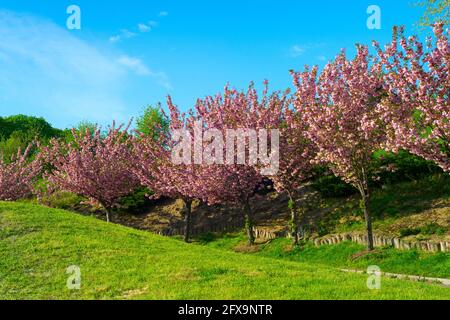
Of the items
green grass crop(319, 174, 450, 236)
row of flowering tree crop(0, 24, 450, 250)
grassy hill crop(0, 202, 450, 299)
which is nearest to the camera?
grassy hill crop(0, 202, 450, 299)

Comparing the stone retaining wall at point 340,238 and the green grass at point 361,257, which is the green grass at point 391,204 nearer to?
the stone retaining wall at point 340,238

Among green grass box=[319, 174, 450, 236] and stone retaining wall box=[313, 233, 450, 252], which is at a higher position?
green grass box=[319, 174, 450, 236]

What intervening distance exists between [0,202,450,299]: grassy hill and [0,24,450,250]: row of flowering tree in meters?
7.67

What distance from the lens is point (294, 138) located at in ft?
90.1

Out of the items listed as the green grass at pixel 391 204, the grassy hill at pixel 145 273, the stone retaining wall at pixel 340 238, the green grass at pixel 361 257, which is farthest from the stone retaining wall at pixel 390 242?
the grassy hill at pixel 145 273

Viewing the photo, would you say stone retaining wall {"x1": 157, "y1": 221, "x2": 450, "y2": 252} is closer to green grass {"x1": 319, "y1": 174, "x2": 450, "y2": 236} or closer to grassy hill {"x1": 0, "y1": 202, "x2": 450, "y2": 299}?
green grass {"x1": 319, "y1": 174, "x2": 450, "y2": 236}

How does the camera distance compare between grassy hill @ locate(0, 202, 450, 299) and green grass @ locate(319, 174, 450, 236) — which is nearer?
grassy hill @ locate(0, 202, 450, 299)

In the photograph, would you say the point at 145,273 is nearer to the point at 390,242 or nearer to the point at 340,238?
the point at 390,242

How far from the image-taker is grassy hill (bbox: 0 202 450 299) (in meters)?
12.3

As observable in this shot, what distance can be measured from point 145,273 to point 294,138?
1507 cm

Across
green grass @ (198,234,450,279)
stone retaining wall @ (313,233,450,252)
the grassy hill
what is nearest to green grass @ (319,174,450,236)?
stone retaining wall @ (313,233,450,252)

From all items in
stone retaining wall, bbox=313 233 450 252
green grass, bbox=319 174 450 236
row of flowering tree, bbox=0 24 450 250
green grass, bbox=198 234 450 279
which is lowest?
green grass, bbox=198 234 450 279

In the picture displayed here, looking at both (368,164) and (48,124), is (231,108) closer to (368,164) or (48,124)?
(368,164)
